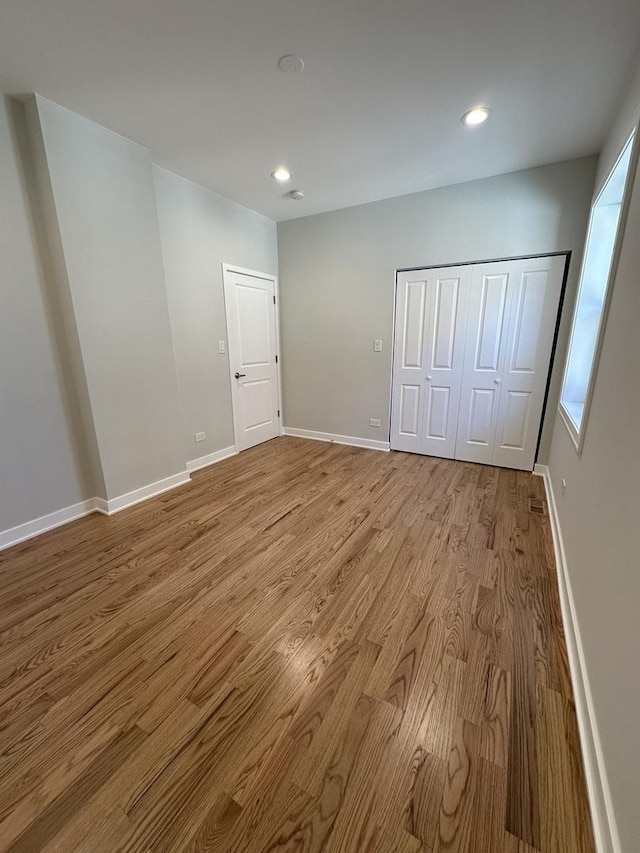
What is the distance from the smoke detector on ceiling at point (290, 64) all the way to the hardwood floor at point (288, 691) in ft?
8.96

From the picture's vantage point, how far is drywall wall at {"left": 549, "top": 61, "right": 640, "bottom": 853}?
33.6 inches

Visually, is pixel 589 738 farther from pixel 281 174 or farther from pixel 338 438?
pixel 281 174

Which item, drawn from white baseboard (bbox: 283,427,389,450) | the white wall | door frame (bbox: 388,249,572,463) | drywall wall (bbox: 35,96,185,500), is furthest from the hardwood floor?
white baseboard (bbox: 283,427,389,450)

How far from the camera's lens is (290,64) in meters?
1.75

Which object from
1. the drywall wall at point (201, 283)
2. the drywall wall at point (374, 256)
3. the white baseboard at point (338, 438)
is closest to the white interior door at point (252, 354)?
the drywall wall at point (201, 283)

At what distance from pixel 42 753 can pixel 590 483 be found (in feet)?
7.88

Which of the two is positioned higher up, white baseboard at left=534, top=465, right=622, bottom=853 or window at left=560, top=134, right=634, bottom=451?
window at left=560, top=134, right=634, bottom=451

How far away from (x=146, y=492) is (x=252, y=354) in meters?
1.97

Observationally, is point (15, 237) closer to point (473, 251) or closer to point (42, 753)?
point (42, 753)

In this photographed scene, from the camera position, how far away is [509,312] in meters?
3.13

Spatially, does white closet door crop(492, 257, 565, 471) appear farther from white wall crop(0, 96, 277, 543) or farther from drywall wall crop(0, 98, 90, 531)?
drywall wall crop(0, 98, 90, 531)

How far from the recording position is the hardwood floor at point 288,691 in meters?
0.93

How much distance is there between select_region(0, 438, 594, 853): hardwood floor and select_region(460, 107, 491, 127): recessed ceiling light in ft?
8.97

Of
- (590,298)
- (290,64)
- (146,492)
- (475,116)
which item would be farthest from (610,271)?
(146,492)
